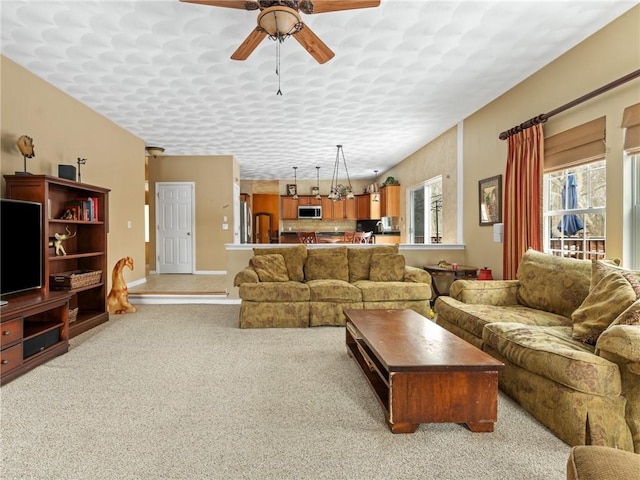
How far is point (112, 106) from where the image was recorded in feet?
15.8

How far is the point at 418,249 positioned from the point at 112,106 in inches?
189

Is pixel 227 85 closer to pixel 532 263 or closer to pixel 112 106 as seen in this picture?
pixel 112 106

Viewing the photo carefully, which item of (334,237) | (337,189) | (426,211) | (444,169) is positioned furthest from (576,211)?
(334,237)

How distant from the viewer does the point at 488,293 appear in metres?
3.18

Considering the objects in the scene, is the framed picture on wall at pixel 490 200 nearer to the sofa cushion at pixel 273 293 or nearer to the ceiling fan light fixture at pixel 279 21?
the sofa cushion at pixel 273 293

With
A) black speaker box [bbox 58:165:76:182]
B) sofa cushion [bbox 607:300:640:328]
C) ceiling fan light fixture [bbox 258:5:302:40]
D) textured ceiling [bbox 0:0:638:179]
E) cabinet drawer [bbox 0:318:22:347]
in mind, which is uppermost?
textured ceiling [bbox 0:0:638:179]

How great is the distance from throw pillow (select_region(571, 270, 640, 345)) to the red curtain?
1517mm

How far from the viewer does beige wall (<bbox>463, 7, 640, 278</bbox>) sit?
275 centimetres

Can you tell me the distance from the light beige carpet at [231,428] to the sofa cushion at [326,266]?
1535mm

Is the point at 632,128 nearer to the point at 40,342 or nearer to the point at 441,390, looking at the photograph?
the point at 441,390

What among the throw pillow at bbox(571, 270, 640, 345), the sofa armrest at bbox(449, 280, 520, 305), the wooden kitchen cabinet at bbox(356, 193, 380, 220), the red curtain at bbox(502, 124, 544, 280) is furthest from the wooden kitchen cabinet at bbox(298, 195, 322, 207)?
the throw pillow at bbox(571, 270, 640, 345)

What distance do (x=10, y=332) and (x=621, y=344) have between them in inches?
148

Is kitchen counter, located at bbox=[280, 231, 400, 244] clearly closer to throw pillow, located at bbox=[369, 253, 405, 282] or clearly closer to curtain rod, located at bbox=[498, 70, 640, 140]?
throw pillow, located at bbox=[369, 253, 405, 282]

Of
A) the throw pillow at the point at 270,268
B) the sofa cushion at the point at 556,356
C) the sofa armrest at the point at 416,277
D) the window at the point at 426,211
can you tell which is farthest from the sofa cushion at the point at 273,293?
the window at the point at 426,211
